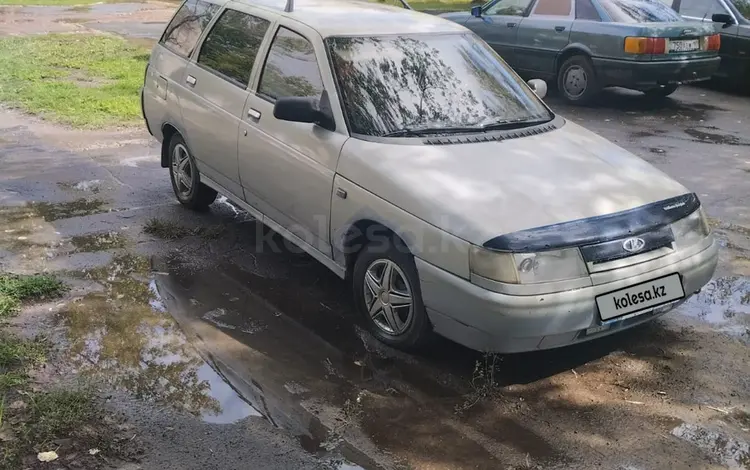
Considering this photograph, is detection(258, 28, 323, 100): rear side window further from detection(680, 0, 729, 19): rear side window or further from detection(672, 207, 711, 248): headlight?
detection(680, 0, 729, 19): rear side window

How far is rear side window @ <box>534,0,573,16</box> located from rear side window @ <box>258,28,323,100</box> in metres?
7.45

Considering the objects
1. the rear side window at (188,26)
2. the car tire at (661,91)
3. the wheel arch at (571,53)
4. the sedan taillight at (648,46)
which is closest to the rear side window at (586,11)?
the wheel arch at (571,53)

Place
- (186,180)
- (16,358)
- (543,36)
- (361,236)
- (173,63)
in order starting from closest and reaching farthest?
(16,358), (361,236), (173,63), (186,180), (543,36)

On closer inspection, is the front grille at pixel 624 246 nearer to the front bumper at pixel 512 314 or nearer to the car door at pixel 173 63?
the front bumper at pixel 512 314

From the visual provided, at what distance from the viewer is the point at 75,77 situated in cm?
1248

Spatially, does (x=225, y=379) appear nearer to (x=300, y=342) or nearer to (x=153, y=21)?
(x=300, y=342)

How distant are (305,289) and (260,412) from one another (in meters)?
1.59

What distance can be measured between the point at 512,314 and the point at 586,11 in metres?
8.84

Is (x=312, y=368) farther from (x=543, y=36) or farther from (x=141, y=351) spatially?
(x=543, y=36)

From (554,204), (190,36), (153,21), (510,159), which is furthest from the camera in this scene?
(153,21)

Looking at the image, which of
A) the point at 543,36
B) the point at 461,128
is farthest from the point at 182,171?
the point at 543,36

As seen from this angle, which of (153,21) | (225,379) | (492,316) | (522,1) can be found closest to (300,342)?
(225,379)

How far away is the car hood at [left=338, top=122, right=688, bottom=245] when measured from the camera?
4.14 metres

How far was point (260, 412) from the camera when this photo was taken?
4000mm
